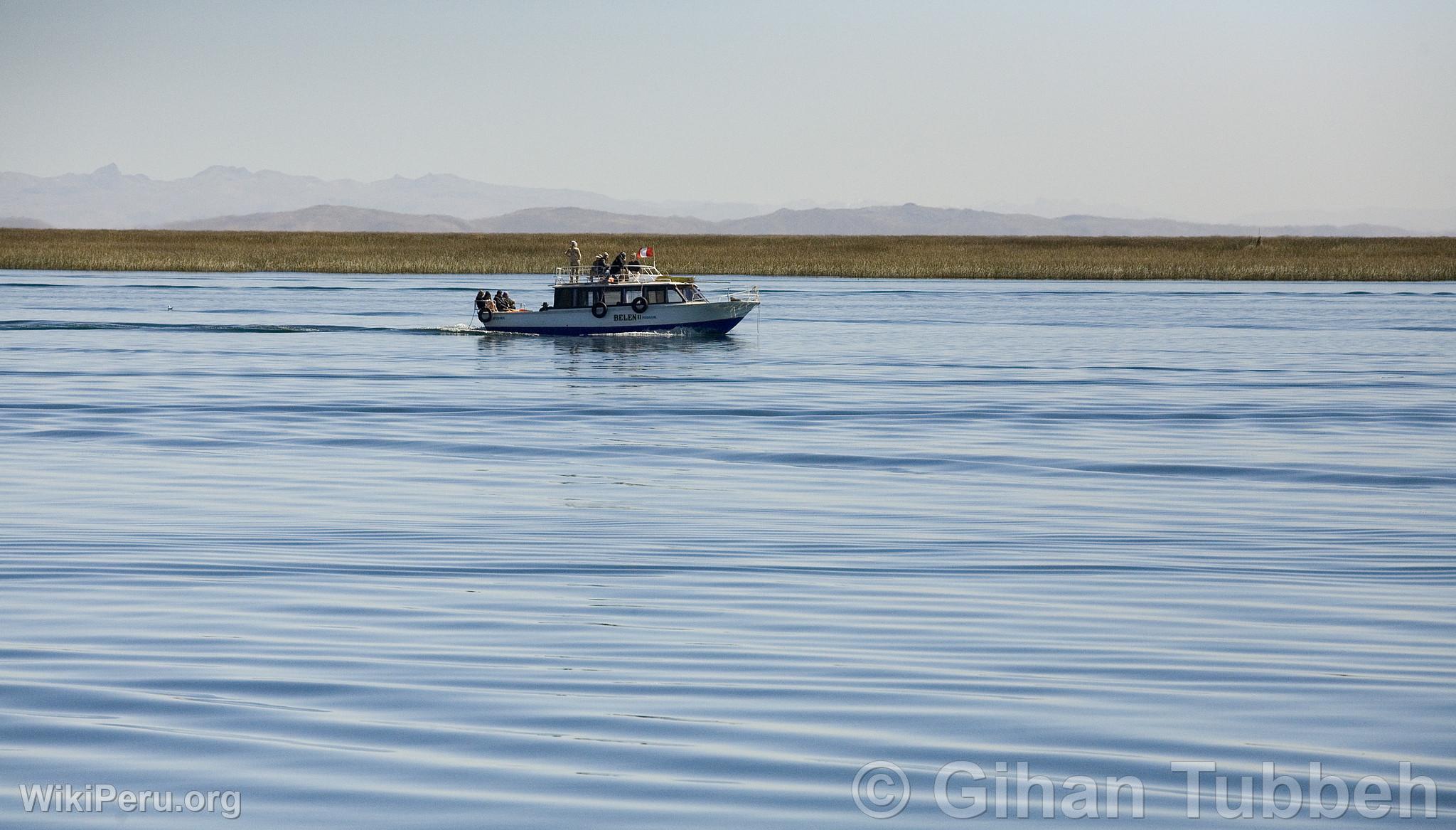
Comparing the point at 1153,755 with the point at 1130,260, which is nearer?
the point at 1153,755

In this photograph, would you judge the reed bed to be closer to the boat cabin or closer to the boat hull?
the boat hull

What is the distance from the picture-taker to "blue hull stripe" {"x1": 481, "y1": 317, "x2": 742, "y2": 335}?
56.1 metres

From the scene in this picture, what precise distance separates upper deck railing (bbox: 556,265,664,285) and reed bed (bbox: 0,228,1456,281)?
4452 cm

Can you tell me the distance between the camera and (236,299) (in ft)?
266

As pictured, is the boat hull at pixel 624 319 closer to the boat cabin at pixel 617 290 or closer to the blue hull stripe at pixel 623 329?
the blue hull stripe at pixel 623 329

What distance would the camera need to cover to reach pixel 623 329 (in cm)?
5591

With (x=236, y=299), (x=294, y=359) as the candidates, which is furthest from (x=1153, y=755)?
(x=236, y=299)

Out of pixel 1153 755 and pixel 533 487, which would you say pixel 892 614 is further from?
pixel 533 487

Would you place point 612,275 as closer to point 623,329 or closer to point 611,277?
point 611,277

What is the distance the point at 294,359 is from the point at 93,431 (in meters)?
19.5

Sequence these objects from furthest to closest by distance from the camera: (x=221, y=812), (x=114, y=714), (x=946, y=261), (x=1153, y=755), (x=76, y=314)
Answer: (x=946, y=261), (x=76, y=314), (x=114, y=714), (x=1153, y=755), (x=221, y=812)

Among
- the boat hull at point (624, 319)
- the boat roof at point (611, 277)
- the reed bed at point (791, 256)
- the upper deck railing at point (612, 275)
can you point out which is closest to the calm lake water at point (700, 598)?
the boat hull at point (624, 319)

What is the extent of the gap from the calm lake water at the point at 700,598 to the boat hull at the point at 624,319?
69.7 ft

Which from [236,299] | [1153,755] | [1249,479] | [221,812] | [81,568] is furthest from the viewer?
[236,299]
